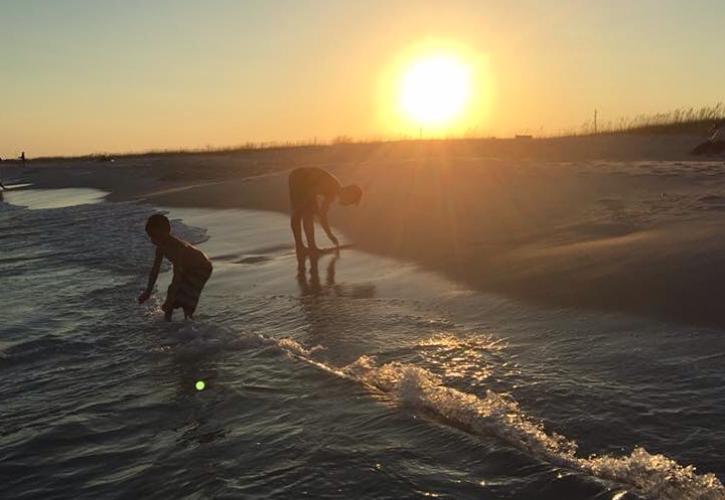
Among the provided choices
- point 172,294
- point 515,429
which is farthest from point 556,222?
point 515,429

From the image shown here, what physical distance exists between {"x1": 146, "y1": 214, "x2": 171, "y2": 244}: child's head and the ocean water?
1007 mm

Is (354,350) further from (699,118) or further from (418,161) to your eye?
(699,118)

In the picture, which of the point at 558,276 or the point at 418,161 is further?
the point at 418,161

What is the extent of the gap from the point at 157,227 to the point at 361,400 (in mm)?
3320

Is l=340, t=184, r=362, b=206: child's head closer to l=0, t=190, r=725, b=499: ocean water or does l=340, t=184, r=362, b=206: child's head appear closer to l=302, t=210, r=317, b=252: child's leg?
l=302, t=210, r=317, b=252: child's leg

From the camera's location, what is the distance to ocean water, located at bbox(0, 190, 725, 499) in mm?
3754

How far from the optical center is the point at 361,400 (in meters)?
4.92

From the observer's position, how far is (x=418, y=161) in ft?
72.6

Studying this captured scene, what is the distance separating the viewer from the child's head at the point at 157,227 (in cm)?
707

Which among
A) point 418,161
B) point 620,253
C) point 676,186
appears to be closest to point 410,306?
point 620,253

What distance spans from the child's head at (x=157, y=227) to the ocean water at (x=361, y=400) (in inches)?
39.6

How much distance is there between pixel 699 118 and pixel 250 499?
30.3 metres

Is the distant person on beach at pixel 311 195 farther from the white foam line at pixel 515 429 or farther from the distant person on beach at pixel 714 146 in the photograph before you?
the distant person on beach at pixel 714 146

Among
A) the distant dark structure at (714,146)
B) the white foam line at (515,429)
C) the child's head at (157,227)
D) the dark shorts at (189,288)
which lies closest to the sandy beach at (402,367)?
the white foam line at (515,429)
